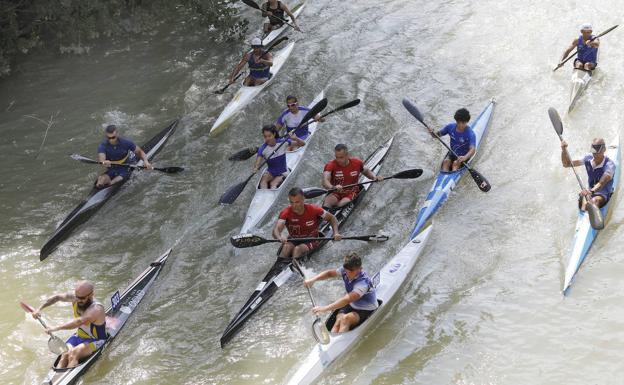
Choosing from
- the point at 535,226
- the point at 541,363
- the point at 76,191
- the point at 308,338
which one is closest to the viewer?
the point at 541,363

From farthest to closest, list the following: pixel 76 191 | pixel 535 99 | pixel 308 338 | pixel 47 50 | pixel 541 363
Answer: pixel 47 50 < pixel 535 99 < pixel 76 191 < pixel 308 338 < pixel 541 363

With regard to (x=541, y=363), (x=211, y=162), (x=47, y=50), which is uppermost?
(x=47, y=50)

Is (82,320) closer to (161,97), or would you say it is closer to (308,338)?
(308,338)

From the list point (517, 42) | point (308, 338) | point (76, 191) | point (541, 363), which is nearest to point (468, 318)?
point (541, 363)

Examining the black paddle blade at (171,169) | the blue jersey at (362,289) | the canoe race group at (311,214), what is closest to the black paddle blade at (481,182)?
the canoe race group at (311,214)

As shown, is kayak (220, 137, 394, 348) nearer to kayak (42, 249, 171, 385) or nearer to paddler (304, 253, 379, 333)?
paddler (304, 253, 379, 333)

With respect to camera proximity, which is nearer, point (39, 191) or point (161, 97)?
point (39, 191)

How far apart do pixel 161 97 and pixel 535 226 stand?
26.6ft

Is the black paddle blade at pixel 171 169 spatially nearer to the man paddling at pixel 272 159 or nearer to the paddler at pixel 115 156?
the paddler at pixel 115 156

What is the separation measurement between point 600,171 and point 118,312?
6.69 m

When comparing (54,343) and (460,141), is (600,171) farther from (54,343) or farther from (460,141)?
(54,343)

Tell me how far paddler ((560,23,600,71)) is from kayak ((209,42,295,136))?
5.90 metres

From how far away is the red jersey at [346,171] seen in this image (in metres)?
9.84

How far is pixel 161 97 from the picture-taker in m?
14.0
